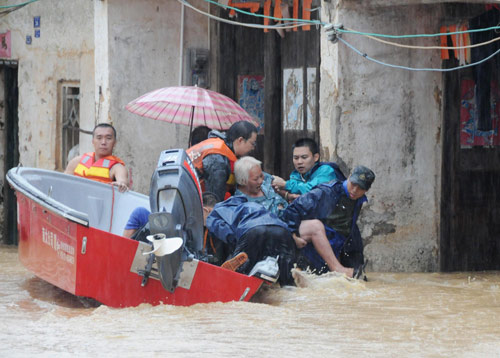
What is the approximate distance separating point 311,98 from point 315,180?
1724 mm

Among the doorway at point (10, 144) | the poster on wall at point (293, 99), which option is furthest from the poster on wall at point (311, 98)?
the doorway at point (10, 144)

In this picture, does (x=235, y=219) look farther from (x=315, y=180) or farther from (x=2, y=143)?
(x=2, y=143)

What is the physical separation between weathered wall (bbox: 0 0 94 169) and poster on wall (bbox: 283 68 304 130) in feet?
9.49

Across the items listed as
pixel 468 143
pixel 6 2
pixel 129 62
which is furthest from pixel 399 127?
pixel 6 2

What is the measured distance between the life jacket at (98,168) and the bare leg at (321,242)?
205 cm

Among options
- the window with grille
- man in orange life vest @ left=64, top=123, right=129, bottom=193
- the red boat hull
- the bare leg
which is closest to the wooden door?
the bare leg

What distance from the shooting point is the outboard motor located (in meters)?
6.78

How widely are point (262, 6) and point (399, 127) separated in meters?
2.30

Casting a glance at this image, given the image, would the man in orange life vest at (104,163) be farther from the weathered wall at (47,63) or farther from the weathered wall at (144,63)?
the weathered wall at (47,63)

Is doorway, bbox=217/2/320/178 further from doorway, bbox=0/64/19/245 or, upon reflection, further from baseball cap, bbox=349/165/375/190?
doorway, bbox=0/64/19/245

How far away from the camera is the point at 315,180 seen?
8.41m

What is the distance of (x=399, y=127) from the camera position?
9039 millimetres

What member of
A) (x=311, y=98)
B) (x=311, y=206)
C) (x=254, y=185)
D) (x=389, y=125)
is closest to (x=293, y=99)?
(x=311, y=98)

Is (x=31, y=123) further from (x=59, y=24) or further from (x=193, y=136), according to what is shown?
(x=193, y=136)
